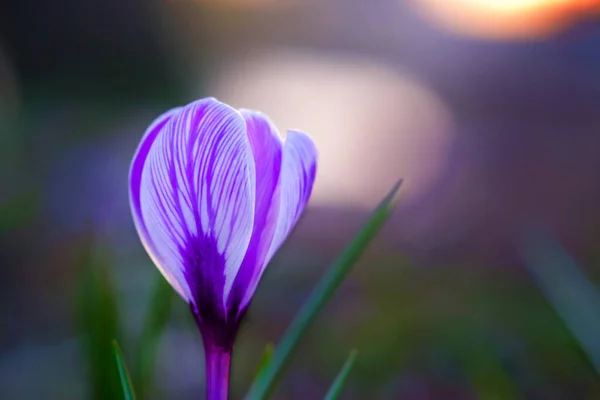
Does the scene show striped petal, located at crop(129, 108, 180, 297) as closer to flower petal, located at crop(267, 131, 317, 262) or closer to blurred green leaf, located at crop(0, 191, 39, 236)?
flower petal, located at crop(267, 131, 317, 262)

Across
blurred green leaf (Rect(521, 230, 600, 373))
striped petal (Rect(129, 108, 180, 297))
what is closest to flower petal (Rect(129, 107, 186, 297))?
striped petal (Rect(129, 108, 180, 297))

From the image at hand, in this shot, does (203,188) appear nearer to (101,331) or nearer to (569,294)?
(101,331)

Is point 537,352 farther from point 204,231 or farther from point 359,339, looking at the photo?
point 204,231

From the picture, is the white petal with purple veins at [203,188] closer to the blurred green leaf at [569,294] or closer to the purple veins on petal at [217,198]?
the purple veins on petal at [217,198]

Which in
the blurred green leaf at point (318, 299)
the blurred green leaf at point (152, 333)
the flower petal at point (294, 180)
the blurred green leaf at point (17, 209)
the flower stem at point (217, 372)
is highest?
the flower petal at point (294, 180)

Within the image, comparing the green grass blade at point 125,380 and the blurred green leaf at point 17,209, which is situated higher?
the green grass blade at point 125,380

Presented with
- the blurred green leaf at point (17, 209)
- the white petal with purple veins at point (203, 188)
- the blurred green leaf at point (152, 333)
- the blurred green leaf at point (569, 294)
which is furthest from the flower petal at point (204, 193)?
the blurred green leaf at point (17, 209)
